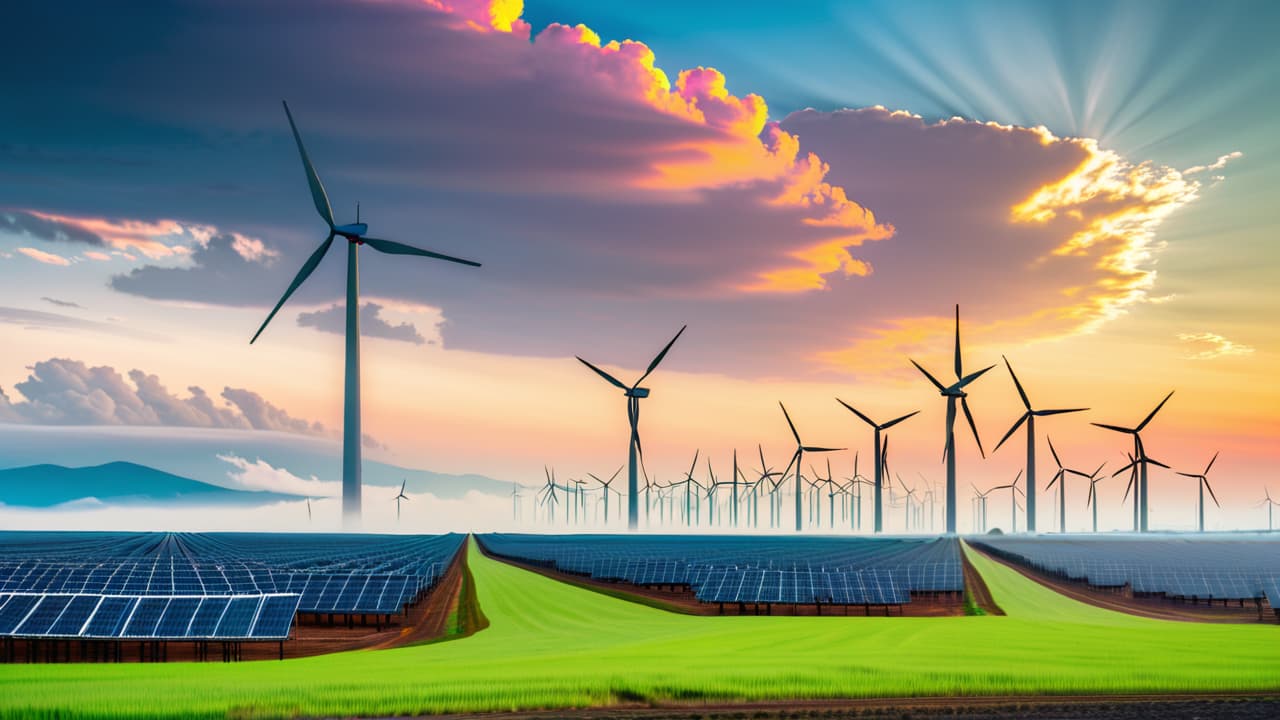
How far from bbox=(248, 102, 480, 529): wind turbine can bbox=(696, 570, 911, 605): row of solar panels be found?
2180 inches

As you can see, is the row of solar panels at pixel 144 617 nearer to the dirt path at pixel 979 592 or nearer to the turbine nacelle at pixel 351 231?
the dirt path at pixel 979 592

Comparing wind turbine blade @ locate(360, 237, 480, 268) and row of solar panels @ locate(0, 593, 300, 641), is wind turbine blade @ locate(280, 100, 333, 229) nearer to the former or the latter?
wind turbine blade @ locate(360, 237, 480, 268)

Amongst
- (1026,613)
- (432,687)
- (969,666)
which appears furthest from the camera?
(1026,613)

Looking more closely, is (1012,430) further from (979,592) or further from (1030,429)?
(979,592)

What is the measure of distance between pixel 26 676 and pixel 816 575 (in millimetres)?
47031

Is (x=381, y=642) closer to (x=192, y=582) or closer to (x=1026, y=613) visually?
(x=192, y=582)

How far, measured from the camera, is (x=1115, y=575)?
100375mm

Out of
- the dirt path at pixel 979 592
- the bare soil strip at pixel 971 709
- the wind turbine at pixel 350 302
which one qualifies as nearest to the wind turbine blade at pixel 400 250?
the wind turbine at pixel 350 302

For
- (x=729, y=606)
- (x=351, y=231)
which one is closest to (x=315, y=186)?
(x=351, y=231)

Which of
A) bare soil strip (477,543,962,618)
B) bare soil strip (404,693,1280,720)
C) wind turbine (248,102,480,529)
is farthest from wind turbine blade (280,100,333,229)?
bare soil strip (404,693,1280,720)

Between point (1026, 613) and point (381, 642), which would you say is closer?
point (381, 642)

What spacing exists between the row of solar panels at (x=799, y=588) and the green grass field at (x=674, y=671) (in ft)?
38.1

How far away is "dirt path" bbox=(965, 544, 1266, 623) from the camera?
244 feet

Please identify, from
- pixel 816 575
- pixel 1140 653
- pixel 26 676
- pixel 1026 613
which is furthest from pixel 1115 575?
pixel 26 676
